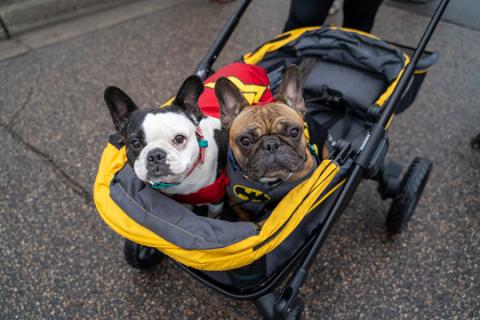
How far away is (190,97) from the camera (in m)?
1.64

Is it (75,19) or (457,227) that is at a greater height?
(457,227)

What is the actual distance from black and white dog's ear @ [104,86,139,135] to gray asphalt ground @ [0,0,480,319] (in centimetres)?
95

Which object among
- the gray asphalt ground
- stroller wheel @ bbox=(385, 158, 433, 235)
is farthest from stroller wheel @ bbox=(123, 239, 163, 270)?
stroller wheel @ bbox=(385, 158, 433, 235)

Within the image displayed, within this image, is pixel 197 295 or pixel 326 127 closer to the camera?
pixel 197 295

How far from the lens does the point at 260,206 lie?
1.69 meters

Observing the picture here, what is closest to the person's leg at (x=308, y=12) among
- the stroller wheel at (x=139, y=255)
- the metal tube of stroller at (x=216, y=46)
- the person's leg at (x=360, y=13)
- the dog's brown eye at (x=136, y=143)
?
the person's leg at (x=360, y=13)

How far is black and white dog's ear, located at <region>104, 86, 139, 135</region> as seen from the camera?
1.54 metres

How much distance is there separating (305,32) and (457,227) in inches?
62.0

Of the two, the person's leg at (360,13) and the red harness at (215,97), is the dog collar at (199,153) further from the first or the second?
the person's leg at (360,13)

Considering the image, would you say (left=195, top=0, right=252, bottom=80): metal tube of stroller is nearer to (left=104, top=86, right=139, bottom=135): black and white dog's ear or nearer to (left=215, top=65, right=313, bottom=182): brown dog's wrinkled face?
(left=215, top=65, right=313, bottom=182): brown dog's wrinkled face

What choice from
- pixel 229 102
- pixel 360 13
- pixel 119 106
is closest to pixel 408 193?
pixel 229 102

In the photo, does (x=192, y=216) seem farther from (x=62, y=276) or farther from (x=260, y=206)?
(x=62, y=276)

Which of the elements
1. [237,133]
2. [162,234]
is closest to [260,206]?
[237,133]

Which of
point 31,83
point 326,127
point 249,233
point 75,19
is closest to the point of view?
point 249,233
